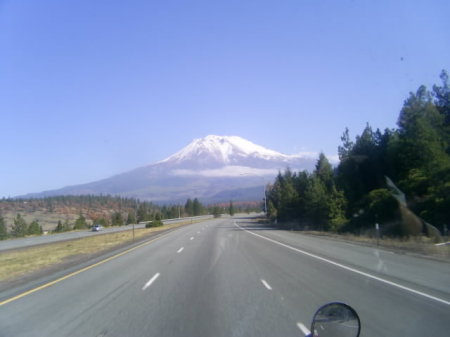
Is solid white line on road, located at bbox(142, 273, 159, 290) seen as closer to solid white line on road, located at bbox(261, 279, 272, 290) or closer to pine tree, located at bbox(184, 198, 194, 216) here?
solid white line on road, located at bbox(261, 279, 272, 290)

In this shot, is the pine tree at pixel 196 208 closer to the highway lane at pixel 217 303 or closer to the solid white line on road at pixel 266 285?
the highway lane at pixel 217 303

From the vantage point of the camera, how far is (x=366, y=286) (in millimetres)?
11570

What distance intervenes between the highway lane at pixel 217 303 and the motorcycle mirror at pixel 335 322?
2.18 m

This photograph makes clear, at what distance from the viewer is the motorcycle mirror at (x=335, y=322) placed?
16.1 ft

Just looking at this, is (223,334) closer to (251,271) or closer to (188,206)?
(251,271)

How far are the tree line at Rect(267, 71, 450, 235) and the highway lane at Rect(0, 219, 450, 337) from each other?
21753 millimetres

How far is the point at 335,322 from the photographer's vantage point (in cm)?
503

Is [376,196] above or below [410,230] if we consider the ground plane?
above

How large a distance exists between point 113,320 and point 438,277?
944cm

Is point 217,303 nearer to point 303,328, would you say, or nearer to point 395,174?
point 303,328

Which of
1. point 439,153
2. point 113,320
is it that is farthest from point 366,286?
point 439,153

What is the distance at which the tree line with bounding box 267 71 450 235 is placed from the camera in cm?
3572

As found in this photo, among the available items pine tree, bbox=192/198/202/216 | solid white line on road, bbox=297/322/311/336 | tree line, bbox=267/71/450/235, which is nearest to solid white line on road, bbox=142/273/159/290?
solid white line on road, bbox=297/322/311/336

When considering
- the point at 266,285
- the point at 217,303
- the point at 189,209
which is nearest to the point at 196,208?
the point at 189,209
